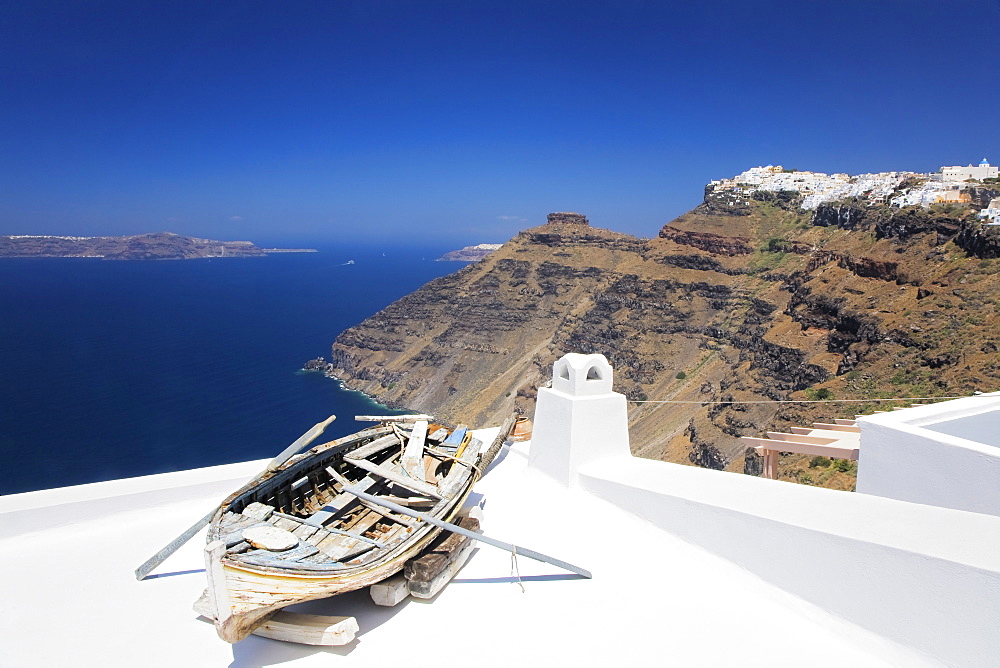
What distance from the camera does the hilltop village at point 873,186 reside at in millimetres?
31438

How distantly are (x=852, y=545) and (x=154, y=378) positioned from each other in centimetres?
6753

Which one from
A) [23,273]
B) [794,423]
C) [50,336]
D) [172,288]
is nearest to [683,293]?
[794,423]

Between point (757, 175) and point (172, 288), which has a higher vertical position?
point (757, 175)

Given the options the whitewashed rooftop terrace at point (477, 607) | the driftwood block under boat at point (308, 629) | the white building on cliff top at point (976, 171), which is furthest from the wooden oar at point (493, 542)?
the white building on cliff top at point (976, 171)

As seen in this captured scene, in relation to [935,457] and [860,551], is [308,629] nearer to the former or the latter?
[860,551]

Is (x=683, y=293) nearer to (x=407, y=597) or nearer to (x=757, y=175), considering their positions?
(x=757, y=175)

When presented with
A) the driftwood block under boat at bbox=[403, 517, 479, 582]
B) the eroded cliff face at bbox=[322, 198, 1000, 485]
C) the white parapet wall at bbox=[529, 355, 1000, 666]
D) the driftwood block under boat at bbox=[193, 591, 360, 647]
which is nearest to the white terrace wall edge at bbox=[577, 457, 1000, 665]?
the white parapet wall at bbox=[529, 355, 1000, 666]

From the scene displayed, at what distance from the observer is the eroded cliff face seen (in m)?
23.4

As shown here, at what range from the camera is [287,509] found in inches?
163

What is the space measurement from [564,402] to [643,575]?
5.32ft

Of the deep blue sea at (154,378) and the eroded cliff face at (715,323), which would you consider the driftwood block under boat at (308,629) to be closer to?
the eroded cliff face at (715,323)

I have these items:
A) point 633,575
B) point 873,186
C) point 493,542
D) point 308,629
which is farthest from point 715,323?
point 308,629

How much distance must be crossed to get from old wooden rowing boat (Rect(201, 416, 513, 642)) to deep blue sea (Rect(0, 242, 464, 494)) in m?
38.7

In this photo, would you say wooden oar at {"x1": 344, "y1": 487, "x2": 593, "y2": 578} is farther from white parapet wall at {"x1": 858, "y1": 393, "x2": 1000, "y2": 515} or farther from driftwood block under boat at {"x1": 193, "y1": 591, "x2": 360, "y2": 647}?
white parapet wall at {"x1": 858, "y1": 393, "x2": 1000, "y2": 515}
